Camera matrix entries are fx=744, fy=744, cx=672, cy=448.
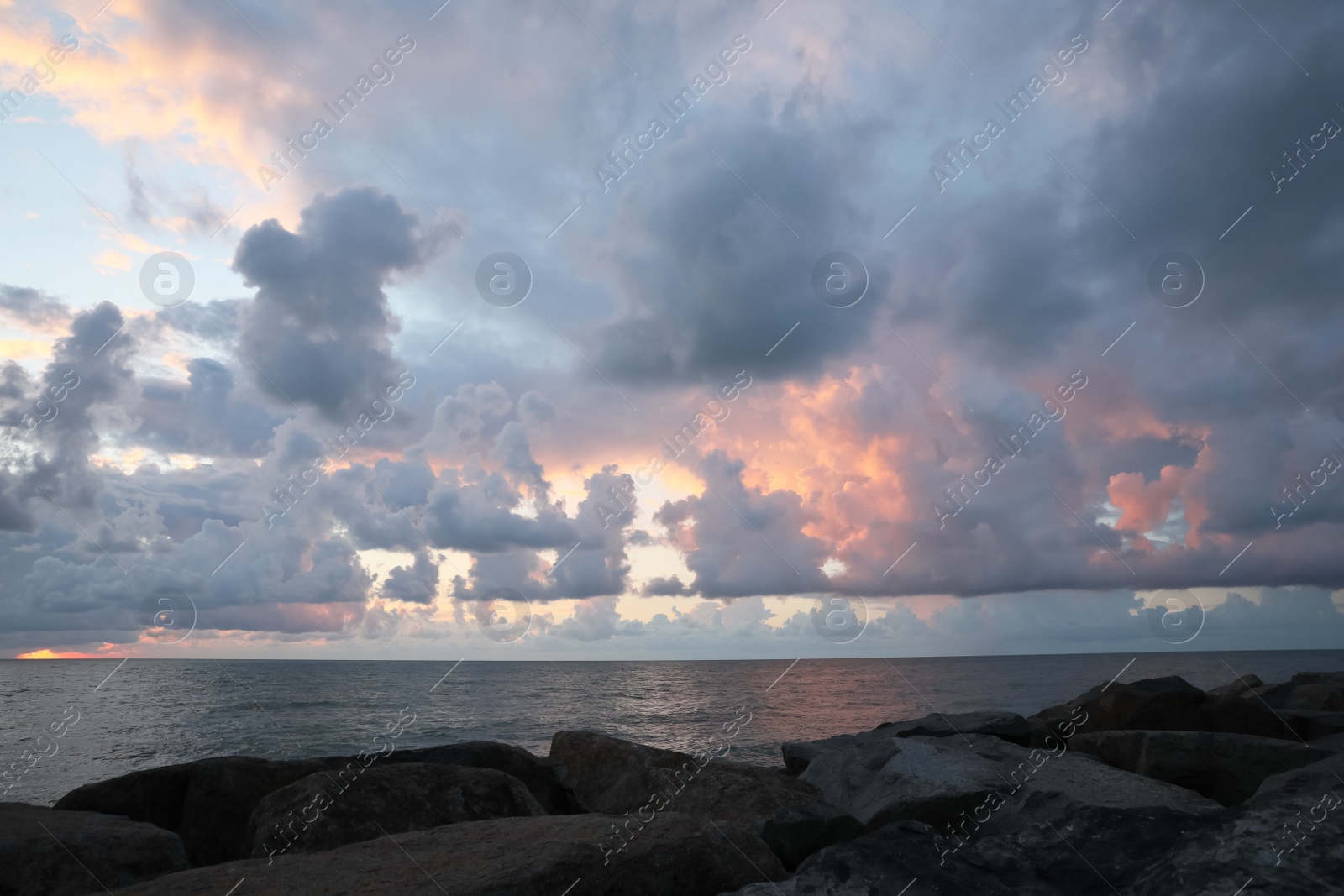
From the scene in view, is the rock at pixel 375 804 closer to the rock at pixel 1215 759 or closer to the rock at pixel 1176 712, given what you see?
the rock at pixel 1215 759

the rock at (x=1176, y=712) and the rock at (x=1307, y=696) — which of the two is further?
the rock at (x=1307, y=696)

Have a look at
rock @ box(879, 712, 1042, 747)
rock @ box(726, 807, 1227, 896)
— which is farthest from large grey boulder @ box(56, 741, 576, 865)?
rock @ box(879, 712, 1042, 747)

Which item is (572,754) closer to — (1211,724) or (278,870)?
(278,870)

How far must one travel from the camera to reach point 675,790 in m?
9.29

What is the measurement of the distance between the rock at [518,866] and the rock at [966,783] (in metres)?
2.56

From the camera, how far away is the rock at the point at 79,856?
6.78 metres

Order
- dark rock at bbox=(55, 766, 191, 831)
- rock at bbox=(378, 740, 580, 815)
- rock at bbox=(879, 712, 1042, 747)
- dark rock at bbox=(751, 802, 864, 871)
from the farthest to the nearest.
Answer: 1. rock at bbox=(879, 712, 1042, 747)
2. rock at bbox=(378, 740, 580, 815)
3. dark rock at bbox=(55, 766, 191, 831)
4. dark rock at bbox=(751, 802, 864, 871)

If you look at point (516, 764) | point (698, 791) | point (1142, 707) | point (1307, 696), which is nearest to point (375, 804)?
point (698, 791)

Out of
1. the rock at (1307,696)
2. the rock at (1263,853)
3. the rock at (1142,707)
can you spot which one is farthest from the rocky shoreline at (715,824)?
the rock at (1307,696)

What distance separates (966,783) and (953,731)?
6.22 meters

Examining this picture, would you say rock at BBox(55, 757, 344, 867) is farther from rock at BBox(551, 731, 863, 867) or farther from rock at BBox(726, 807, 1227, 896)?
rock at BBox(726, 807, 1227, 896)

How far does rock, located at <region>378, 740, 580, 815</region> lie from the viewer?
1104 cm

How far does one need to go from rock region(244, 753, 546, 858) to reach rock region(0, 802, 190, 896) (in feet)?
2.70

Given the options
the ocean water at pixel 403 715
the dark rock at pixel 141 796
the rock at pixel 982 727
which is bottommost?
the rock at pixel 982 727
